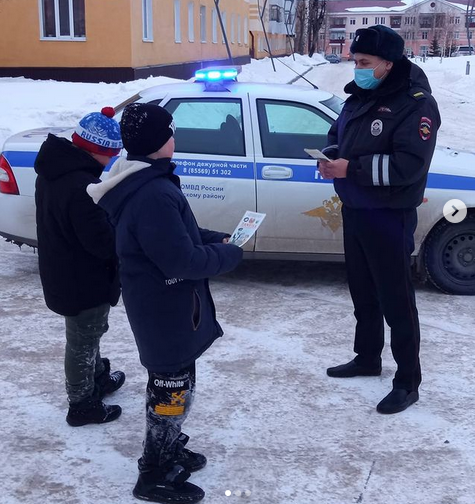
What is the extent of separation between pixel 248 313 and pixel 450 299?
1.56m

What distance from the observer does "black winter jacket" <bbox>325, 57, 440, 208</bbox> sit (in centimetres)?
374

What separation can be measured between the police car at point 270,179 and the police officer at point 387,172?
1.63 m

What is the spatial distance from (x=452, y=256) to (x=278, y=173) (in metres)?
1.47

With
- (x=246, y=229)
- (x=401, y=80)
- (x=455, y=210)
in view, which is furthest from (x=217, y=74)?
(x=246, y=229)

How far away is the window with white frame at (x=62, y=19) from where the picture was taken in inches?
953

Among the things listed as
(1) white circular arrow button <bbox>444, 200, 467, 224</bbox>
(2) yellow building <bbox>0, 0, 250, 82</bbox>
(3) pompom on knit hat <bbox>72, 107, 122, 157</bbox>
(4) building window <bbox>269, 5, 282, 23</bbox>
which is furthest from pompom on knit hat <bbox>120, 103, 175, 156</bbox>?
(4) building window <bbox>269, 5, 282, 23</bbox>

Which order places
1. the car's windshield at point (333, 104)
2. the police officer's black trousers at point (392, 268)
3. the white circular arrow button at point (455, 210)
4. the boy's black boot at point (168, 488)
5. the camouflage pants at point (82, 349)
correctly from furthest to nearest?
the car's windshield at point (333, 104) → the white circular arrow button at point (455, 210) → the police officer's black trousers at point (392, 268) → the camouflage pants at point (82, 349) → the boy's black boot at point (168, 488)

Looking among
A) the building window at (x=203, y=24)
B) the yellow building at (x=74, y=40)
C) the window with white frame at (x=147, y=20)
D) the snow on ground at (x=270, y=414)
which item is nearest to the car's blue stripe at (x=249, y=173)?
the snow on ground at (x=270, y=414)

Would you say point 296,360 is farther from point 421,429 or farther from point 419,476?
point 419,476

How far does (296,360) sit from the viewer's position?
4.71 metres

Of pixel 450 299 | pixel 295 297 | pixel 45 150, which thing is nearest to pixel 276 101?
pixel 295 297

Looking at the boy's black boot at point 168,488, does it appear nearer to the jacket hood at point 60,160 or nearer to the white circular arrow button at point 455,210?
the jacket hood at point 60,160

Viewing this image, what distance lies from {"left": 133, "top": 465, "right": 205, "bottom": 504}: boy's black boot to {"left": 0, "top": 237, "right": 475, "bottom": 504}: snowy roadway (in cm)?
8

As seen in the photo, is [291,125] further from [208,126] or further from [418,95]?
[418,95]
